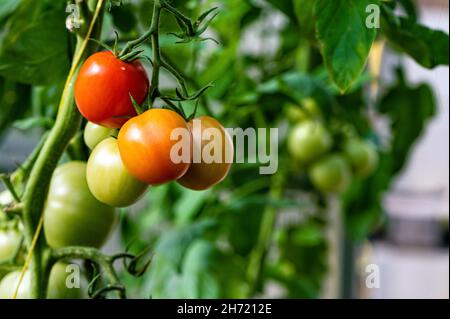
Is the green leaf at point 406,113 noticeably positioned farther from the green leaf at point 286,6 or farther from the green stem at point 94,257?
the green stem at point 94,257

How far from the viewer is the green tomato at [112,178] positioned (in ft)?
0.93

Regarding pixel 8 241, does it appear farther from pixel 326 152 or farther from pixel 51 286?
pixel 326 152

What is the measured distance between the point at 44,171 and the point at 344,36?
0.16m

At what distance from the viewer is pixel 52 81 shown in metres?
0.38

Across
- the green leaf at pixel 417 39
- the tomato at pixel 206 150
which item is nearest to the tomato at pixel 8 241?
the tomato at pixel 206 150

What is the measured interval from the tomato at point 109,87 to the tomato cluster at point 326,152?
51cm

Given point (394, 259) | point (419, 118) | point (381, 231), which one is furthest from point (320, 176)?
point (394, 259)

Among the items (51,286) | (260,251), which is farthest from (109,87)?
(260,251)

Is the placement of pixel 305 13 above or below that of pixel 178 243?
above

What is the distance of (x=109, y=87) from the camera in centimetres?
28

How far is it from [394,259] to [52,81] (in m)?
1.06

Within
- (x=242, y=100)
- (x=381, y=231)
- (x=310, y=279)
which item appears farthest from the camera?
(x=381, y=231)

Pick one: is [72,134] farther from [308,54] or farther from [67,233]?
[308,54]

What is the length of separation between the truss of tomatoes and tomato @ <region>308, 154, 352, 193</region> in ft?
1.68
